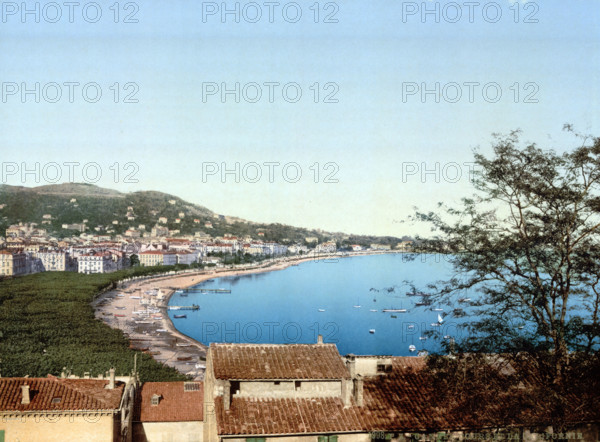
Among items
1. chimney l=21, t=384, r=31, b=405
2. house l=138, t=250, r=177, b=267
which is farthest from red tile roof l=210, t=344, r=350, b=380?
house l=138, t=250, r=177, b=267

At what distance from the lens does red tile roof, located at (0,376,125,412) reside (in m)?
18.6

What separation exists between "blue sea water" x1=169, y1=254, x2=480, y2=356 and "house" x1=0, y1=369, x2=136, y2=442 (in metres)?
34.4

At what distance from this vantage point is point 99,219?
164250 millimetres

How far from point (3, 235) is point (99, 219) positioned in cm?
4486

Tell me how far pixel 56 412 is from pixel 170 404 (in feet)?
25.4

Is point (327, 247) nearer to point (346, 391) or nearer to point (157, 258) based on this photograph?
point (157, 258)

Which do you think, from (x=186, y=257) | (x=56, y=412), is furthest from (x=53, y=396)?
(x=186, y=257)

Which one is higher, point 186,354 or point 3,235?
point 3,235

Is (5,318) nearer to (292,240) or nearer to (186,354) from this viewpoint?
(186,354)

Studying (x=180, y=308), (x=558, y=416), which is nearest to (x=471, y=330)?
(x=558, y=416)

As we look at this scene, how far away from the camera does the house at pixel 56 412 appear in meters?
18.4

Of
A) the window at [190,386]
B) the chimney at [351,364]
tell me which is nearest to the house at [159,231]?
the window at [190,386]

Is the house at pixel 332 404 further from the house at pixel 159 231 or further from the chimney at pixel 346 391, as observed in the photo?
the house at pixel 159 231

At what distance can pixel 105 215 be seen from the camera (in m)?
168
